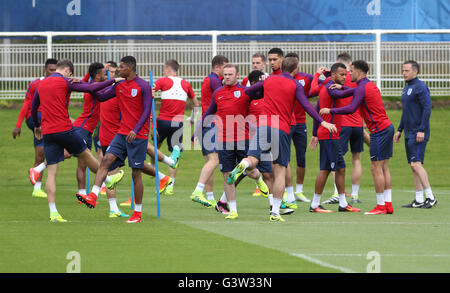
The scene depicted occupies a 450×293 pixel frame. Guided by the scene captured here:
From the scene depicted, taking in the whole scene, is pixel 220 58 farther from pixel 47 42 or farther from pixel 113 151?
pixel 47 42

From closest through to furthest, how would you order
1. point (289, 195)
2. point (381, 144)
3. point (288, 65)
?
1. point (288, 65)
2. point (381, 144)
3. point (289, 195)

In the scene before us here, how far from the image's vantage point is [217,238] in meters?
11.4

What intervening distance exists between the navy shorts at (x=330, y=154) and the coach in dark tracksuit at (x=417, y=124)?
161 cm

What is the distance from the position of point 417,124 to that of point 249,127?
322cm

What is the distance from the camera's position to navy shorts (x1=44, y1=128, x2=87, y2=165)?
13492 millimetres

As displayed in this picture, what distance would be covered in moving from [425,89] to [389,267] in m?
7.35

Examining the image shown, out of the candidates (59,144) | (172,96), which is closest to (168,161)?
(59,144)

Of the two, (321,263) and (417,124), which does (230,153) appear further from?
(321,263)

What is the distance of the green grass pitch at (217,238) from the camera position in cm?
930

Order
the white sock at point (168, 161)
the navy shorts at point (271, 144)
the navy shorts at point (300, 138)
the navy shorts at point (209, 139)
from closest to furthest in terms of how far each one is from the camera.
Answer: the navy shorts at point (271, 144) < the white sock at point (168, 161) < the navy shorts at point (209, 139) < the navy shorts at point (300, 138)

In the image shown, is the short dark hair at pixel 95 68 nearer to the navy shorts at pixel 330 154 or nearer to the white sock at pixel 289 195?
the white sock at pixel 289 195

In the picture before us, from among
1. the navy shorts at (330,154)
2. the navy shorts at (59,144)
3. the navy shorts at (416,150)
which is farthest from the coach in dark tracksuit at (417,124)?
the navy shorts at (59,144)

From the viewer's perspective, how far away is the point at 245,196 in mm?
18391

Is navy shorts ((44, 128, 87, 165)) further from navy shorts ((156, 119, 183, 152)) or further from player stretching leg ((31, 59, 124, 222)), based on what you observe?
navy shorts ((156, 119, 183, 152))
